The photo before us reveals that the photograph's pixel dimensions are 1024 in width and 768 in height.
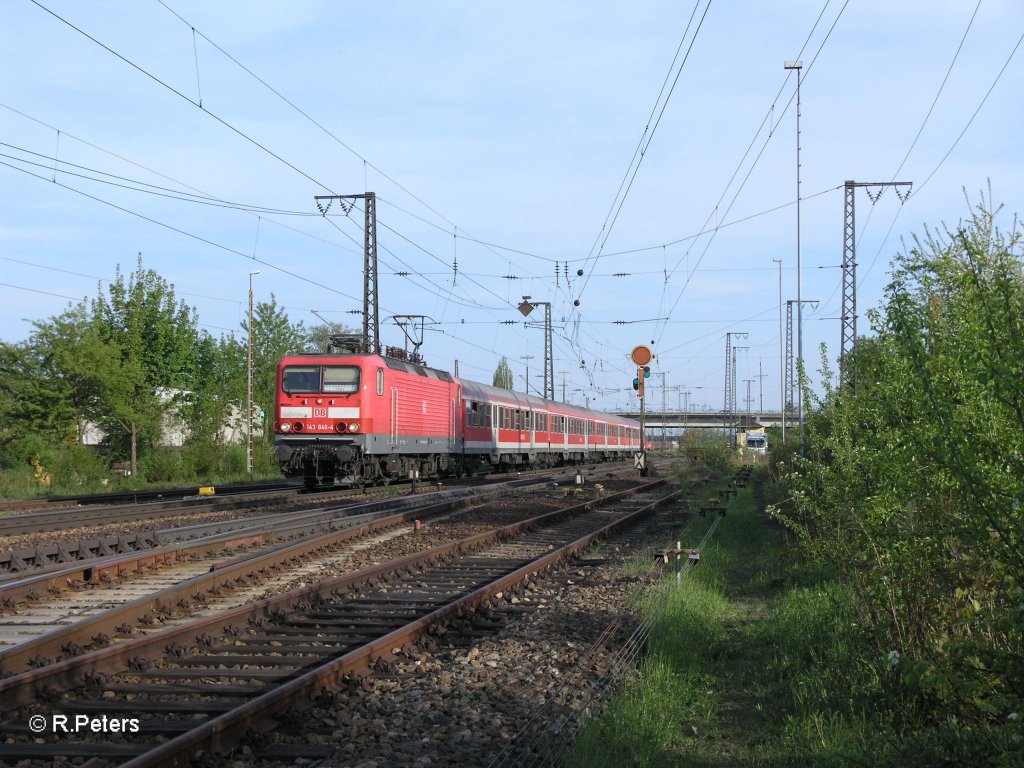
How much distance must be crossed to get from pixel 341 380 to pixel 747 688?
16.8 m

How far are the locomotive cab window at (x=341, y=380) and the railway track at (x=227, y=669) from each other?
11579mm

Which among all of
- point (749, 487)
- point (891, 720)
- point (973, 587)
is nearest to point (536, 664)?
point (891, 720)

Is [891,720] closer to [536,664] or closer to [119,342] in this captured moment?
[536,664]

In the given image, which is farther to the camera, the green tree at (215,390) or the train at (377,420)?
the green tree at (215,390)

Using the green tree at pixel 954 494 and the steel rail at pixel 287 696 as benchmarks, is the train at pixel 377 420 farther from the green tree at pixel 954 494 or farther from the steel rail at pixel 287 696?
the green tree at pixel 954 494

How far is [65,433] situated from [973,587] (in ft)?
98.2

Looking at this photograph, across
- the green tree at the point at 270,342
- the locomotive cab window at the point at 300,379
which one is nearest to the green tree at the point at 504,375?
the green tree at the point at 270,342

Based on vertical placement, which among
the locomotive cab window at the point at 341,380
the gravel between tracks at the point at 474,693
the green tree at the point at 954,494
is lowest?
the gravel between tracks at the point at 474,693

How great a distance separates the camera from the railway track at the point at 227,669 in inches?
196

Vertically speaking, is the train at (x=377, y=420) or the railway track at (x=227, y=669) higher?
the train at (x=377, y=420)

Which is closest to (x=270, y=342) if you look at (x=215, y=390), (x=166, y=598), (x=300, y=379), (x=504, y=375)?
(x=215, y=390)

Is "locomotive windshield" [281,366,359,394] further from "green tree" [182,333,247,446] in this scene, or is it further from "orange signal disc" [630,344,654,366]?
"green tree" [182,333,247,446]

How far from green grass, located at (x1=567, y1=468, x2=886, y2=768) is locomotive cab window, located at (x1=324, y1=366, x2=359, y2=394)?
1342cm

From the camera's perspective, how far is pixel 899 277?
16.5ft
